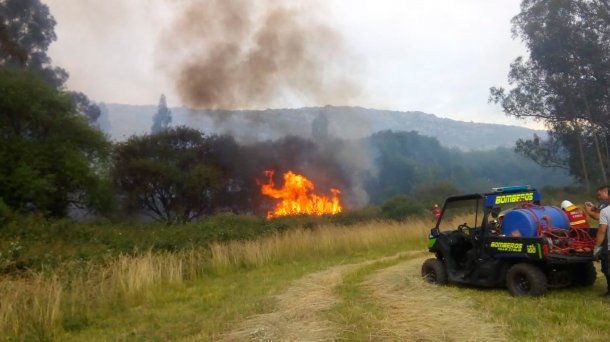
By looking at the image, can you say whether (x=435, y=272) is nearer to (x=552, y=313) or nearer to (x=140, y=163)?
(x=552, y=313)

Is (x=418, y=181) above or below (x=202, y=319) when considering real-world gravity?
above

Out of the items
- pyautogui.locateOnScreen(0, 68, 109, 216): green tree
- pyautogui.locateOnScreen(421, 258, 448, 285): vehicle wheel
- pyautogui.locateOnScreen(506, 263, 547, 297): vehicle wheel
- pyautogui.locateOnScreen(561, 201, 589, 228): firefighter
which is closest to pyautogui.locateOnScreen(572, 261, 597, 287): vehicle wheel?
pyautogui.locateOnScreen(561, 201, 589, 228): firefighter

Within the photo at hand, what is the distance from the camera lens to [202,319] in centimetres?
749

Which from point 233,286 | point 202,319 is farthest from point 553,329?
point 233,286

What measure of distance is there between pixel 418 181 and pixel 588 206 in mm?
63644

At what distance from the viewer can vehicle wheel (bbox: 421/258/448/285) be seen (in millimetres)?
9789

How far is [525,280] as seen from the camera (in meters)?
8.38

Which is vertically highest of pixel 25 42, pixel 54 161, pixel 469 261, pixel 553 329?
pixel 25 42

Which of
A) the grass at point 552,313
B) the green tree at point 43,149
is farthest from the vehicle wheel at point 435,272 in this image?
the green tree at point 43,149

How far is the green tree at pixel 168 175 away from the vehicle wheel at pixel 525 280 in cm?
3331

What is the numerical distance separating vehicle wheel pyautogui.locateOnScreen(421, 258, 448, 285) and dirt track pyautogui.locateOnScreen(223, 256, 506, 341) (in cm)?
40

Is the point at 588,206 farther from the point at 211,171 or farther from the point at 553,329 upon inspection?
the point at 211,171

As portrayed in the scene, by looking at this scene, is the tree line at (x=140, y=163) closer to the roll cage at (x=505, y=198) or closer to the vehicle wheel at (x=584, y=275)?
the roll cage at (x=505, y=198)

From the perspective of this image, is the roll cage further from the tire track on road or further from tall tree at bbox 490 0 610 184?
tall tree at bbox 490 0 610 184
